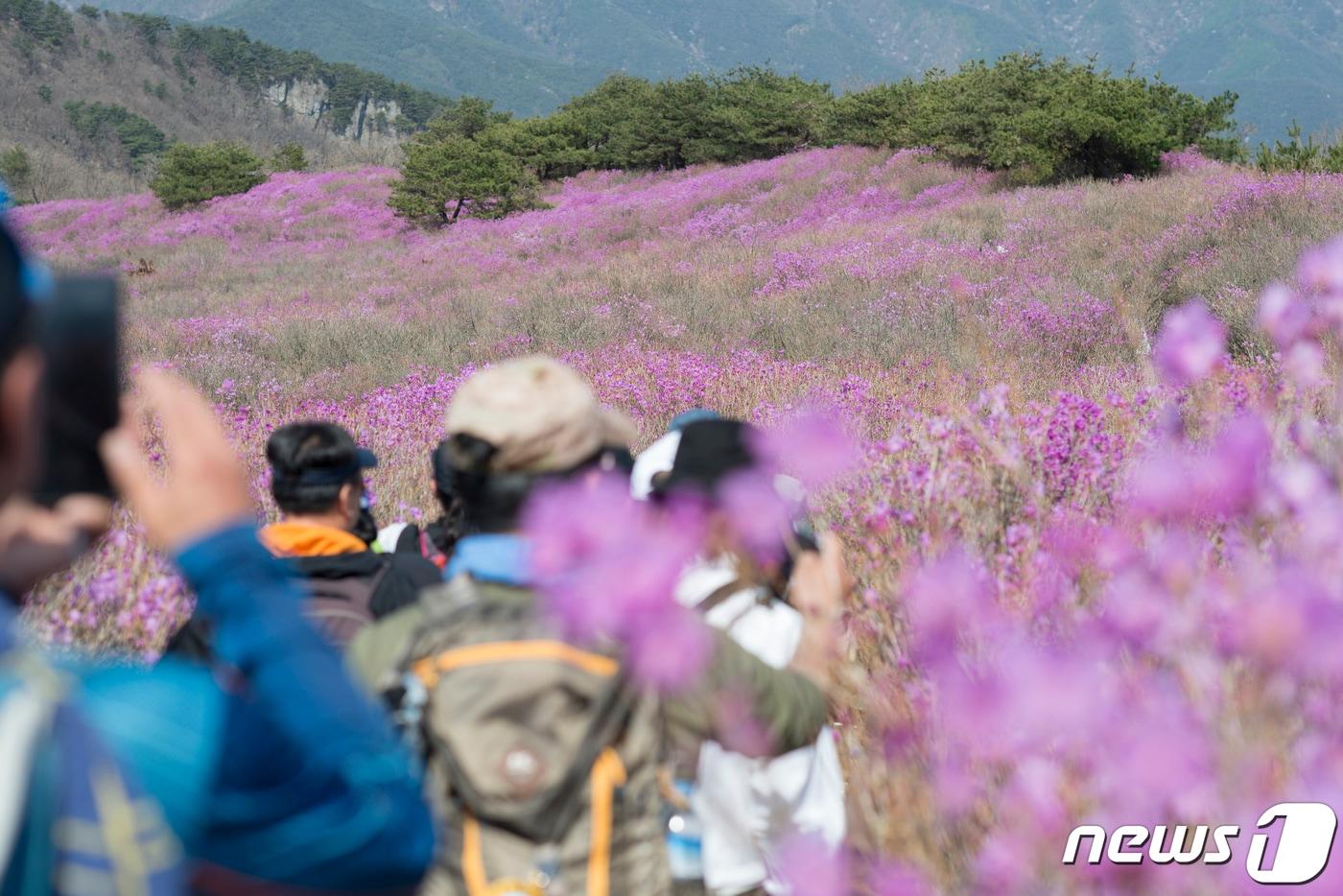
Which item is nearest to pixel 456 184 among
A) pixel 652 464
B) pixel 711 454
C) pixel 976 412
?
pixel 976 412

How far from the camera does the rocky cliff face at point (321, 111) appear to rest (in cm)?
10412

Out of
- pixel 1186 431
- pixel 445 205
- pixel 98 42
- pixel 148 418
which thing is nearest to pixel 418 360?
pixel 148 418

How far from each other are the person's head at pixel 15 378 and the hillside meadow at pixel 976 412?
0.96m

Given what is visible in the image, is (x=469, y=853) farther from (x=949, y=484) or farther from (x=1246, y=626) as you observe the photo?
(x=949, y=484)

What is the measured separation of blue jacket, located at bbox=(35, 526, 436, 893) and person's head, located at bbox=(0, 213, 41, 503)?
0.17 meters

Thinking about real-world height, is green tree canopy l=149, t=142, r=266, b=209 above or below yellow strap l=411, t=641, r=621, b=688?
above

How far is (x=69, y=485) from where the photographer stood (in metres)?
0.75

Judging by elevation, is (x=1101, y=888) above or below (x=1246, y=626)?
below

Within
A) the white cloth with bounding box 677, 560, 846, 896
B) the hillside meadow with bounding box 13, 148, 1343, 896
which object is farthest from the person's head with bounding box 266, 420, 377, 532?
the white cloth with bounding box 677, 560, 846, 896

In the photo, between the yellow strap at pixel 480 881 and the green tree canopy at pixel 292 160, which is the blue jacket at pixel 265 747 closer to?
the yellow strap at pixel 480 881

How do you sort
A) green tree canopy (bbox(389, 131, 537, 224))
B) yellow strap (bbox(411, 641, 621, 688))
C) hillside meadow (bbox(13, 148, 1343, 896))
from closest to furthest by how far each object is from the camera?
hillside meadow (bbox(13, 148, 1343, 896))
yellow strap (bbox(411, 641, 621, 688))
green tree canopy (bbox(389, 131, 537, 224))

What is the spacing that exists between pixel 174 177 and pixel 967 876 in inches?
1327

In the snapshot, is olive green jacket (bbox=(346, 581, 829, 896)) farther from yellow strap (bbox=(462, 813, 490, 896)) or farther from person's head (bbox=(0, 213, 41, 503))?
person's head (bbox=(0, 213, 41, 503))

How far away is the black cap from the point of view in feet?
6.12
